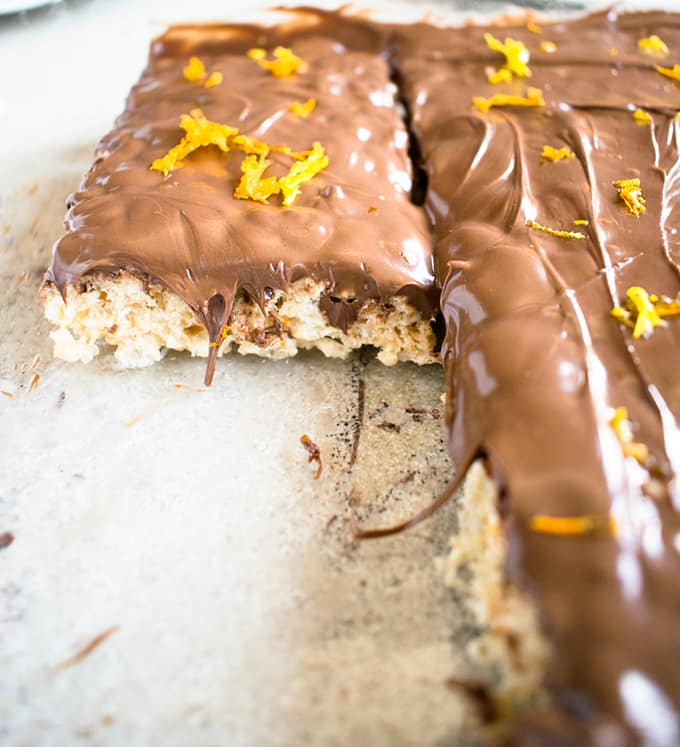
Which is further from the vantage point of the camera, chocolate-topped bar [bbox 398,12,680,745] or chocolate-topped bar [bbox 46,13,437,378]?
chocolate-topped bar [bbox 46,13,437,378]

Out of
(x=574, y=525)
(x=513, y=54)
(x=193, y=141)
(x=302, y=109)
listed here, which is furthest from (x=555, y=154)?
(x=574, y=525)

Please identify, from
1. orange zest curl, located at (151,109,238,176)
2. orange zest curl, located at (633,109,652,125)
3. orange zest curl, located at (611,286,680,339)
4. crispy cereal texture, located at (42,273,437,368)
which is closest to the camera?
orange zest curl, located at (611,286,680,339)

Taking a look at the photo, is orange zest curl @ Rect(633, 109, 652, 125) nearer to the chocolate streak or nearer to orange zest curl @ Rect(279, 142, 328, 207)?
the chocolate streak

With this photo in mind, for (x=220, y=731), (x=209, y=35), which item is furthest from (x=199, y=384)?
(x=209, y=35)

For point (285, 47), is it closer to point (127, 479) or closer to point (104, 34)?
point (104, 34)

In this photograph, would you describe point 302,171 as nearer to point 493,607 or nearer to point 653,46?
point 493,607

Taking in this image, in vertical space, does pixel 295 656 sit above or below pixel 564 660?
below

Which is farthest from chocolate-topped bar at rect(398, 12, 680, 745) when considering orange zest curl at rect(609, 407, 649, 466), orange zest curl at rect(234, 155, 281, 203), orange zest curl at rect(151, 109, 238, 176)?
orange zest curl at rect(151, 109, 238, 176)
